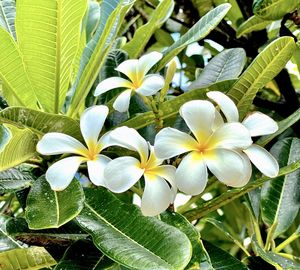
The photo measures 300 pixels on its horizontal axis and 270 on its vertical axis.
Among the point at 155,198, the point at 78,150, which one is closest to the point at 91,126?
the point at 78,150

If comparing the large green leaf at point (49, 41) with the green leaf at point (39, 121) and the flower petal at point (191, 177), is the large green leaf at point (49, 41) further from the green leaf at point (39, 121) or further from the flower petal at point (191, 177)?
the flower petal at point (191, 177)

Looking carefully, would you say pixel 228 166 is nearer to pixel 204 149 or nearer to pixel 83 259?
pixel 204 149

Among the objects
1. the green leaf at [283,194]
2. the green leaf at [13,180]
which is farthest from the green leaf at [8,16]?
the green leaf at [283,194]

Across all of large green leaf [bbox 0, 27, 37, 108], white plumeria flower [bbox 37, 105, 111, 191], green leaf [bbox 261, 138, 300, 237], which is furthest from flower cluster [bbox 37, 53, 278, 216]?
green leaf [bbox 261, 138, 300, 237]

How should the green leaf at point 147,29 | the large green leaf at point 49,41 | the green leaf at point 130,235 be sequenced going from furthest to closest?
the green leaf at point 147,29
the large green leaf at point 49,41
the green leaf at point 130,235

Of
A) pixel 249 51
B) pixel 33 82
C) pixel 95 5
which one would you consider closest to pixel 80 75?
pixel 33 82

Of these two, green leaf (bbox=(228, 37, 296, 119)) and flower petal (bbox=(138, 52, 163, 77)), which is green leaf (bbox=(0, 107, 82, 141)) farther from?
green leaf (bbox=(228, 37, 296, 119))
